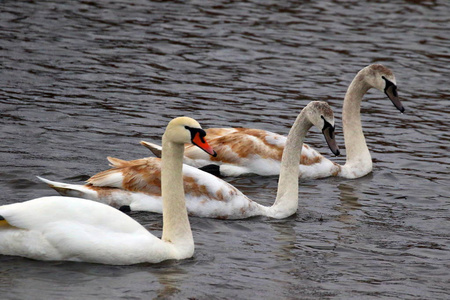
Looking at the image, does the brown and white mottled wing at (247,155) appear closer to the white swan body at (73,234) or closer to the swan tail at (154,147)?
the swan tail at (154,147)

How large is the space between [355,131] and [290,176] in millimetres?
2537

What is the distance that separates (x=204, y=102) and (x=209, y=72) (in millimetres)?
1927

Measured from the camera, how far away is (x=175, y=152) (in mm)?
8195

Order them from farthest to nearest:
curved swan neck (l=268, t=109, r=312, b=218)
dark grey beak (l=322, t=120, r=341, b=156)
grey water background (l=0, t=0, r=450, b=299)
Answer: dark grey beak (l=322, t=120, r=341, b=156) < curved swan neck (l=268, t=109, r=312, b=218) < grey water background (l=0, t=0, r=450, b=299)

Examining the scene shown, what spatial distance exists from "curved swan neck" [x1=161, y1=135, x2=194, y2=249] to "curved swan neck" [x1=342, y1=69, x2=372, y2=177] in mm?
4359

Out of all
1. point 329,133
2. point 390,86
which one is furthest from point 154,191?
point 390,86

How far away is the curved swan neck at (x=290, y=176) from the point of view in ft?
32.8

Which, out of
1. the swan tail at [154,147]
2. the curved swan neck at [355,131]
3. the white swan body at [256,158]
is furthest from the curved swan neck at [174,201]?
the curved swan neck at [355,131]

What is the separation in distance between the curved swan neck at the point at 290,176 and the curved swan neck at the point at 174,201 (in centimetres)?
194

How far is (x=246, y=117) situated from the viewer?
46.3ft

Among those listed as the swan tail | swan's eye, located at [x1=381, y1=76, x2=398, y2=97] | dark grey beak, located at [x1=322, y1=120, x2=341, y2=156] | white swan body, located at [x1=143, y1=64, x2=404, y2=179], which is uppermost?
swan's eye, located at [x1=381, y1=76, x2=398, y2=97]

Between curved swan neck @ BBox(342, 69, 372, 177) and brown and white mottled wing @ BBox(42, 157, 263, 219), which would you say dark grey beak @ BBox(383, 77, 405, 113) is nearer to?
curved swan neck @ BBox(342, 69, 372, 177)

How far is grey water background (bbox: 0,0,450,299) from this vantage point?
7.90m

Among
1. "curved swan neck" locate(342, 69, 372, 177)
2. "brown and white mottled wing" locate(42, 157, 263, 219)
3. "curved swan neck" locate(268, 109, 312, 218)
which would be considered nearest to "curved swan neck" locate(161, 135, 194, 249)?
"brown and white mottled wing" locate(42, 157, 263, 219)
